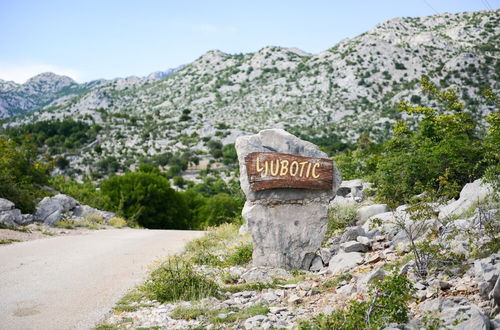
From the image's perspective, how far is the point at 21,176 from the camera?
60.1ft

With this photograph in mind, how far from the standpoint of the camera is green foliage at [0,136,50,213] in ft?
50.0

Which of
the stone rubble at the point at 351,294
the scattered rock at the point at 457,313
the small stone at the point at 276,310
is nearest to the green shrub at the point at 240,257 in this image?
the stone rubble at the point at 351,294

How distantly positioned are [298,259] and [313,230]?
661 mm

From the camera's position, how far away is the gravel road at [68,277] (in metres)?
5.77

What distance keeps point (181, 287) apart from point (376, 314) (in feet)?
11.2

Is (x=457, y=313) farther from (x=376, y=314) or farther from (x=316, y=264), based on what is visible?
(x=316, y=264)

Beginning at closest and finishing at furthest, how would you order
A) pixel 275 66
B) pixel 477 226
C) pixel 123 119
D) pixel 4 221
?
pixel 477 226 < pixel 4 221 < pixel 123 119 < pixel 275 66

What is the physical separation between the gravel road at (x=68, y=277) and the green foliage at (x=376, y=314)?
3244 mm

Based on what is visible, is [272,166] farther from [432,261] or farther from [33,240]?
[33,240]

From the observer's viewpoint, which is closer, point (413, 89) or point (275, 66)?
point (413, 89)

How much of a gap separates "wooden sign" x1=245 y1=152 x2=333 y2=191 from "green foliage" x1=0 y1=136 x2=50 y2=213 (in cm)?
1115

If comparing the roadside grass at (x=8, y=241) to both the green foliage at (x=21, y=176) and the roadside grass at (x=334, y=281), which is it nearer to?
the green foliage at (x=21, y=176)

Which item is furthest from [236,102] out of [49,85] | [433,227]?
[49,85]

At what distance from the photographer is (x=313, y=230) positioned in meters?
8.23
